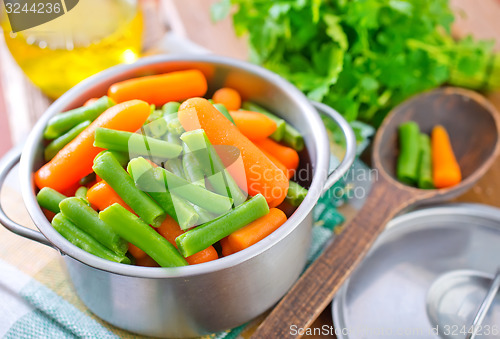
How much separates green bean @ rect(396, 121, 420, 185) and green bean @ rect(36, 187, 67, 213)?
0.90m

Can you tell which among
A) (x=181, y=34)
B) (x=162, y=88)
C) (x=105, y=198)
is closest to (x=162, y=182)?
(x=105, y=198)

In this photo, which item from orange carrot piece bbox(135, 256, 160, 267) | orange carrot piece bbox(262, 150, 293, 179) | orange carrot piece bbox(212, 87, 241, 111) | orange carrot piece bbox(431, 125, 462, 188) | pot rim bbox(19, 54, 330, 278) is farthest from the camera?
orange carrot piece bbox(431, 125, 462, 188)

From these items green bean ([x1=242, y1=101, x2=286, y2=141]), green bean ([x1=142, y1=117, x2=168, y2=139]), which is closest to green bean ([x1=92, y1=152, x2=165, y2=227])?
green bean ([x1=142, y1=117, x2=168, y2=139])

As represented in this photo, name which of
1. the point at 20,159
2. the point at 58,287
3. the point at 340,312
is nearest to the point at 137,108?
the point at 20,159

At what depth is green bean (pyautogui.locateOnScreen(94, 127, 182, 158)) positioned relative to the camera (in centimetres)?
94

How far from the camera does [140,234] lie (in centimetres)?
87

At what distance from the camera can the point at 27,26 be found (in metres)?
1.23

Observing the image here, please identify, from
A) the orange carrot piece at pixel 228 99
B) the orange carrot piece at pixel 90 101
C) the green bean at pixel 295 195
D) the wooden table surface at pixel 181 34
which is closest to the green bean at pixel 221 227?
the green bean at pixel 295 195

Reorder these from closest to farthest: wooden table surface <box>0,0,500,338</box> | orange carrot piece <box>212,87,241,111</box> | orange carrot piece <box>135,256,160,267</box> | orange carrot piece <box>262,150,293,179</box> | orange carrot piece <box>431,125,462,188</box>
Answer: orange carrot piece <box>135,256,160,267</box> < orange carrot piece <box>262,150,293,179</box> < orange carrot piece <box>212,87,241,111</box> < orange carrot piece <box>431,125,462,188</box> < wooden table surface <box>0,0,500,338</box>

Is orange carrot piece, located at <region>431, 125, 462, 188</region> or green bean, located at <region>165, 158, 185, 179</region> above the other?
green bean, located at <region>165, 158, 185, 179</region>

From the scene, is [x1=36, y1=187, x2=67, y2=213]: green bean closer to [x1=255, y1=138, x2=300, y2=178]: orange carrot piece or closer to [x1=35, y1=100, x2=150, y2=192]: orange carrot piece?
[x1=35, y1=100, x2=150, y2=192]: orange carrot piece

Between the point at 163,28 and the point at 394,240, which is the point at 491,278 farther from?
Answer: the point at 163,28

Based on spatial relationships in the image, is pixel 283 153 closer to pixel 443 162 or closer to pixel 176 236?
pixel 176 236

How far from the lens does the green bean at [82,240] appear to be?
2.89ft
